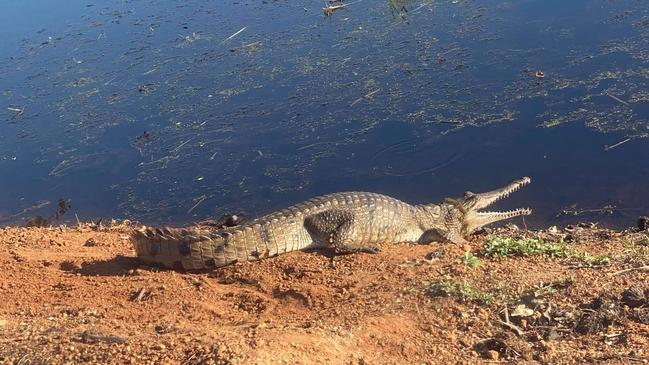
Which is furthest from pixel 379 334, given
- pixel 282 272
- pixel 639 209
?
pixel 639 209

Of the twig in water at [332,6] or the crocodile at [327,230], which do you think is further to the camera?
the twig in water at [332,6]

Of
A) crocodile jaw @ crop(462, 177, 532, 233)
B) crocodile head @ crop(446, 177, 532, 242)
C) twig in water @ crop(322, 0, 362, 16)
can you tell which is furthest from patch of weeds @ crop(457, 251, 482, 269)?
twig in water @ crop(322, 0, 362, 16)

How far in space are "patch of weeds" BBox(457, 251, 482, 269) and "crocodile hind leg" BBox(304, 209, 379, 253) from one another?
137 cm

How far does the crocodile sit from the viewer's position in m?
5.93

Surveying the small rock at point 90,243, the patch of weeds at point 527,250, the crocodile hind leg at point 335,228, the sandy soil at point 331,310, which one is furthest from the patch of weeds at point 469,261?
the small rock at point 90,243

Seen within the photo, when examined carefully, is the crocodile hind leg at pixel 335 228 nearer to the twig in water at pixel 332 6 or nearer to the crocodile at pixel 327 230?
the crocodile at pixel 327 230

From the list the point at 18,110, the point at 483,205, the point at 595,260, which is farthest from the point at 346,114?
the point at 18,110

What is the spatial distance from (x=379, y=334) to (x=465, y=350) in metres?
0.56

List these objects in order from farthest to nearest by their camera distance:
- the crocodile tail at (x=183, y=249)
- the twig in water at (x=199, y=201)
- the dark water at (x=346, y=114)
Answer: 1. the twig in water at (x=199, y=201)
2. the dark water at (x=346, y=114)
3. the crocodile tail at (x=183, y=249)

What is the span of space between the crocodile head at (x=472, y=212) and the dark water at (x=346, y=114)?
570 millimetres

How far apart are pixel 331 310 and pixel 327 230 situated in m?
1.95

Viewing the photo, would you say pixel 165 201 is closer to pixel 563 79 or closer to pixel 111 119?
pixel 111 119

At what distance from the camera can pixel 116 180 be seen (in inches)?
420

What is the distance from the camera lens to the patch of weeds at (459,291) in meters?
4.41
